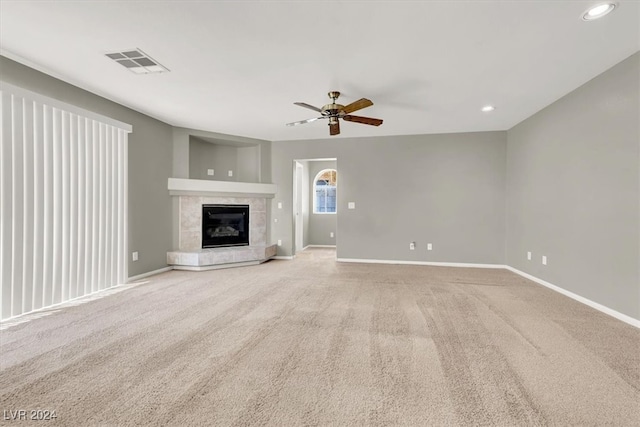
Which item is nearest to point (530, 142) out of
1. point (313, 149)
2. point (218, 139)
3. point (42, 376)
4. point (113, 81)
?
point (313, 149)

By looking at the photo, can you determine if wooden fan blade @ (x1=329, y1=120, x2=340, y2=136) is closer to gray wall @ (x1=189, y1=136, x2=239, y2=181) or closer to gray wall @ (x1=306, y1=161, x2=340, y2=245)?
gray wall @ (x1=189, y1=136, x2=239, y2=181)

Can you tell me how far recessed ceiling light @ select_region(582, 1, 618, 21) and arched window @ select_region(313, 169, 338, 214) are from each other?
638 cm

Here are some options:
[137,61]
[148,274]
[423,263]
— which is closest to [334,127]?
[137,61]

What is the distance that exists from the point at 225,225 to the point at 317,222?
3129 millimetres

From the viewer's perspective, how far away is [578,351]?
220 centimetres

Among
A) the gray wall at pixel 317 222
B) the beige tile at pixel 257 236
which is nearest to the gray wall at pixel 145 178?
the beige tile at pixel 257 236

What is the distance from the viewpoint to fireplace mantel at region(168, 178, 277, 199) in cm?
532

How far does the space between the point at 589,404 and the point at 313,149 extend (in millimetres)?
5532

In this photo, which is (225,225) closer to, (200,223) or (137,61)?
(200,223)

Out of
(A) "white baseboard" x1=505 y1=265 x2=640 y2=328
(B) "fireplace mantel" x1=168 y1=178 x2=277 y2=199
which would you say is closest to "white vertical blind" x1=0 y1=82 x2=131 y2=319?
(B) "fireplace mantel" x1=168 y1=178 x2=277 y2=199

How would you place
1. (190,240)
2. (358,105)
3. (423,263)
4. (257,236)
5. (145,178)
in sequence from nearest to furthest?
(358,105) < (145,178) < (190,240) < (423,263) < (257,236)

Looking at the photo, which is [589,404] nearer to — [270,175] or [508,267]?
[508,267]

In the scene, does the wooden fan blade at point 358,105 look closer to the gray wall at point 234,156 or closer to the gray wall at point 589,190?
the gray wall at point 589,190

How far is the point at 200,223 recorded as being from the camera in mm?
5605
